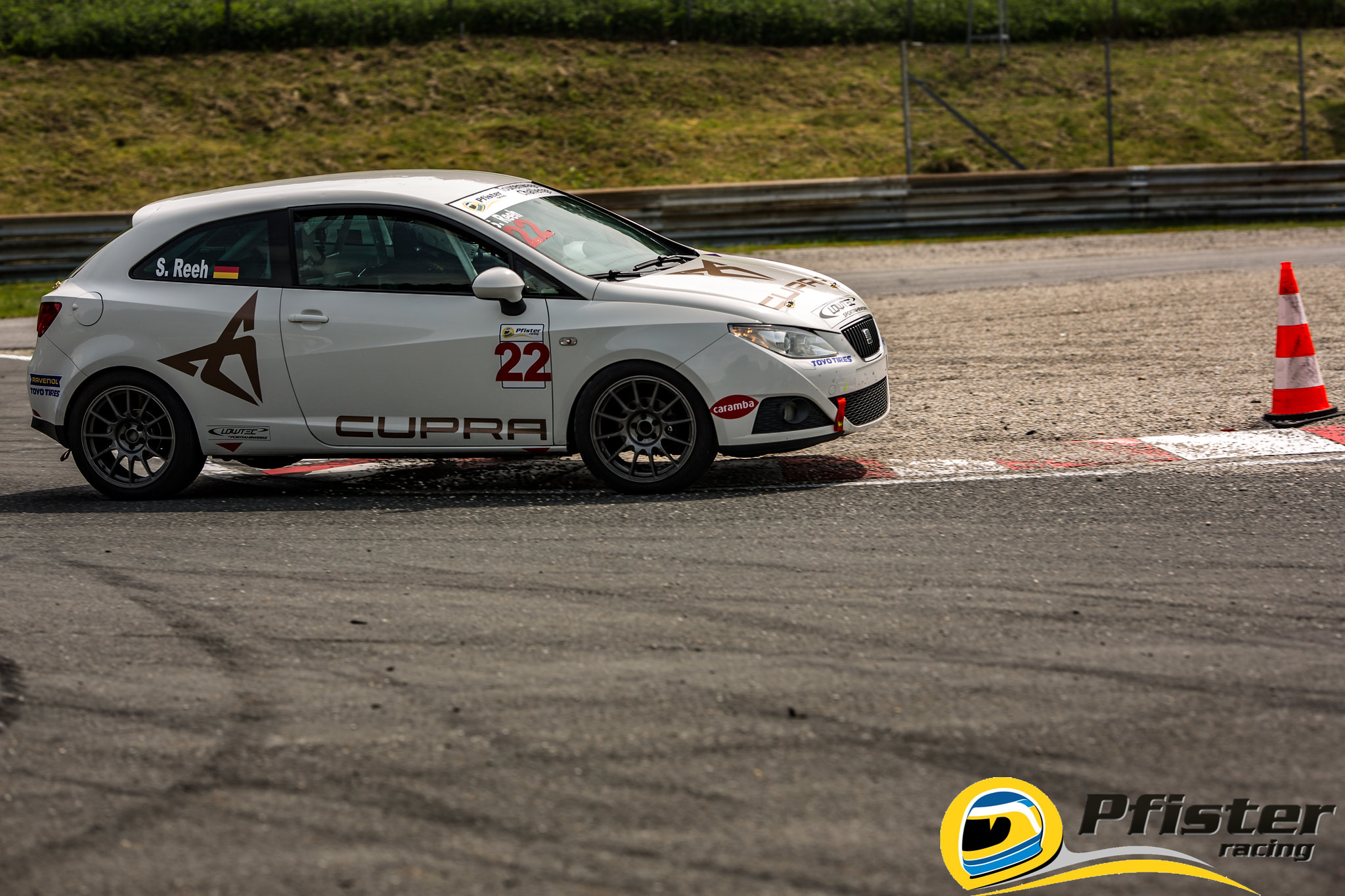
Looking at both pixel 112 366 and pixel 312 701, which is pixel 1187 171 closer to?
pixel 112 366

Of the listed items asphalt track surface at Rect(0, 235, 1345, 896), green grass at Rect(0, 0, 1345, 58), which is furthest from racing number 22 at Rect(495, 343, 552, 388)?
green grass at Rect(0, 0, 1345, 58)

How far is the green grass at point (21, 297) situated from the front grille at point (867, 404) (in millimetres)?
11481

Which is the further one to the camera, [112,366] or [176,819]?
[112,366]

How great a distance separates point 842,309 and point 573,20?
22.5m

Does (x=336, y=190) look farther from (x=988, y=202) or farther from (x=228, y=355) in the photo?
(x=988, y=202)

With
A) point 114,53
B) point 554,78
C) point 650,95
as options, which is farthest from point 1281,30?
point 114,53

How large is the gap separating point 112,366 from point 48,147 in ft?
62.2

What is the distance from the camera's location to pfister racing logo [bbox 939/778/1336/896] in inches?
122

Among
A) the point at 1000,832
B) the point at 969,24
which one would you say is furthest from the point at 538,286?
the point at 969,24

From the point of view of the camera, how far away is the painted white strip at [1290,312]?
755 centimetres

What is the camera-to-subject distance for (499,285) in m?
6.46

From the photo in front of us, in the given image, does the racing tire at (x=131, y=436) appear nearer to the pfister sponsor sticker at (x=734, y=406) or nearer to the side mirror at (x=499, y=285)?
the side mirror at (x=499, y=285)

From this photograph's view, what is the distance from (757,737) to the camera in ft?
12.3

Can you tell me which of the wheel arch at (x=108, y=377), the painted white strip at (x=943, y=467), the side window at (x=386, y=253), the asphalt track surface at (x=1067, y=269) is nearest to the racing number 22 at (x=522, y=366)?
the side window at (x=386, y=253)
